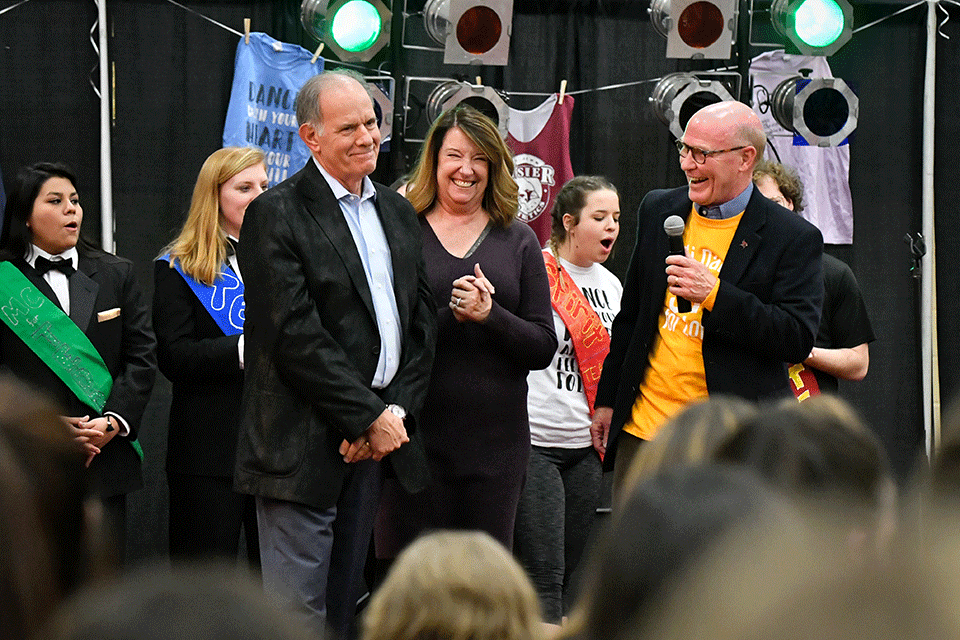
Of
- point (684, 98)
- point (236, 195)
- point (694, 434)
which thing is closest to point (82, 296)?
point (236, 195)

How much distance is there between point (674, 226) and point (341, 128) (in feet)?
2.96

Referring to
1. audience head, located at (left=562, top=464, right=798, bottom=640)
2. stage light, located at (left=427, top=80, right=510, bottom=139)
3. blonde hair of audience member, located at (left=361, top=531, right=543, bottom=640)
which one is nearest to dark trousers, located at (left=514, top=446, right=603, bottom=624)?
stage light, located at (left=427, top=80, right=510, bottom=139)

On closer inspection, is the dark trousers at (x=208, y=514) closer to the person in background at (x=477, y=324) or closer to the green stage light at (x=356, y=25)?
the person in background at (x=477, y=324)

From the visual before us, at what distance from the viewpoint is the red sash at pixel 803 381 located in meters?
3.77

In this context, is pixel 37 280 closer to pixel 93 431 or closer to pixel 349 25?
pixel 93 431

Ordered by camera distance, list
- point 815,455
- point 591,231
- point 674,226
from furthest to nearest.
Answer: point 591,231, point 674,226, point 815,455

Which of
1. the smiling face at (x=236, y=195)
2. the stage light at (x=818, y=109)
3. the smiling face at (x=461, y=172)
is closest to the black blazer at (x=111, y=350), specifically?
the smiling face at (x=236, y=195)

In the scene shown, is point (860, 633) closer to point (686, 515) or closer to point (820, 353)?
point (686, 515)

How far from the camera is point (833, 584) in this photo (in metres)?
0.56

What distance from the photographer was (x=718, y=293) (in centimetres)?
302

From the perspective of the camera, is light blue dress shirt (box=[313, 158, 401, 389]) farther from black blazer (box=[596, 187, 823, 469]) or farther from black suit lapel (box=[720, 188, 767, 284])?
Answer: black suit lapel (box=[720, 188, 767, 284])

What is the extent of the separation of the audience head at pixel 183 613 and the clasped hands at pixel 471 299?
2463 millimetres

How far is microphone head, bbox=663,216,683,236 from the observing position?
3.09 m

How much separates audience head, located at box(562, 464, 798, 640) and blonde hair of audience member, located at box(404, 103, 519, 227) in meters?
2.46
